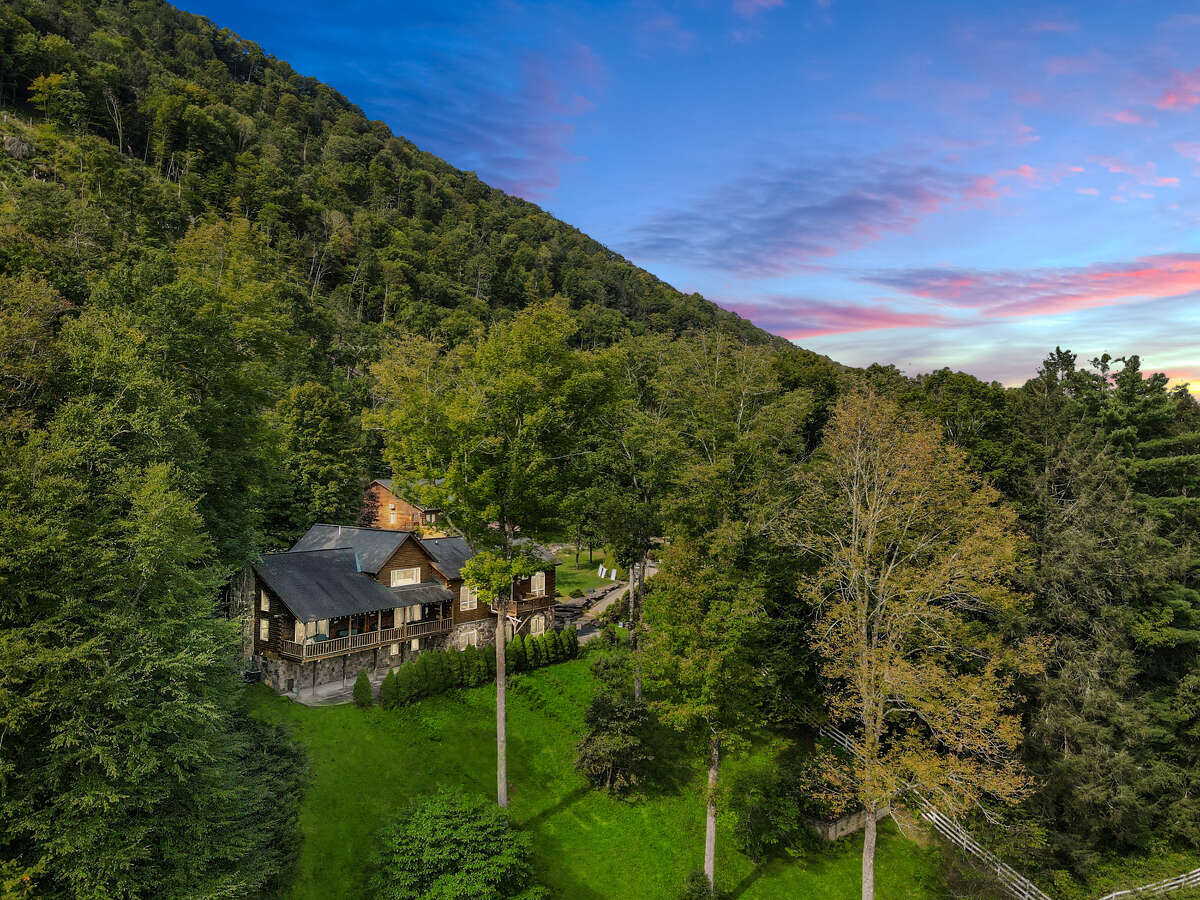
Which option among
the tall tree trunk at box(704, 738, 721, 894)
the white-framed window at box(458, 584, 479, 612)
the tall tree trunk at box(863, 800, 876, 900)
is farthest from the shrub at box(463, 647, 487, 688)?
the tall tree trunk at box(863, 800, 876, 900)

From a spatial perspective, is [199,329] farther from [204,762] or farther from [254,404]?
[204,762]

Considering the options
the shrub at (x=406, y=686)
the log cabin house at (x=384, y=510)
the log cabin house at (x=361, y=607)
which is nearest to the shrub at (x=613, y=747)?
the log cabin house at (x=361, y=607)

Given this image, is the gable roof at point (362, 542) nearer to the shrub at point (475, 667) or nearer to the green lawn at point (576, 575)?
the shrub at point (475, 667)

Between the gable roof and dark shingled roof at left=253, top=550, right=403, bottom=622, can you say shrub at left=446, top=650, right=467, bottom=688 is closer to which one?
dark shingled roof at left=253, top=550, right=403, bottom=622

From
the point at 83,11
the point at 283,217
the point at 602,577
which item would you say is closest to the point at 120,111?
the point at 283,217

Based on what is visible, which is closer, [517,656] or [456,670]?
[456,670]

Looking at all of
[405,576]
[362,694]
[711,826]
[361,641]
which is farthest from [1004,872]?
[405,576]

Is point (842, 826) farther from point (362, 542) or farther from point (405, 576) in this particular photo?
point (362, 542)
